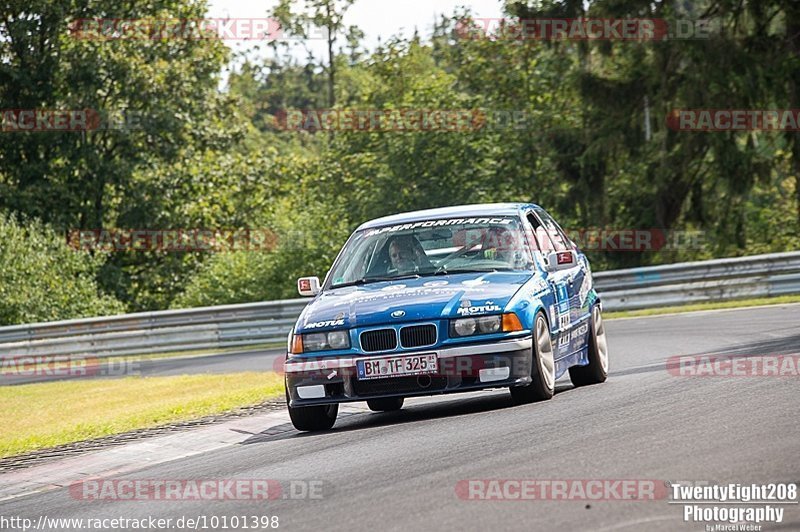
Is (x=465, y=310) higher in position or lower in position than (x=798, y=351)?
higher

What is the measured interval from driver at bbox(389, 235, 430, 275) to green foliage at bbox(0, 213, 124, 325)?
21.8 metres

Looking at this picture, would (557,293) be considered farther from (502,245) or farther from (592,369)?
(592,369)

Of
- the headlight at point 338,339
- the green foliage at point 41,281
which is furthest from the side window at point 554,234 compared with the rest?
the green foliage at point 41,281

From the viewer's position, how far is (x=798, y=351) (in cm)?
1188

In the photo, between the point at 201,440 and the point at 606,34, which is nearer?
the point at 201,440

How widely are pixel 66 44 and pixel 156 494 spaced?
34.7 metres

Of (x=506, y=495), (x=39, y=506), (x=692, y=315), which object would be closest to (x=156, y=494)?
(x=39, y=506)

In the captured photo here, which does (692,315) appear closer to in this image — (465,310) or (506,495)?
(465,310)

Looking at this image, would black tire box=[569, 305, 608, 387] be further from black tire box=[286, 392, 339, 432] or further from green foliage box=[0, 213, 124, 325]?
green foliage box=[0, 213, 124, 325]

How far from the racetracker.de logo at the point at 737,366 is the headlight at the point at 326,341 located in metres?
3.15

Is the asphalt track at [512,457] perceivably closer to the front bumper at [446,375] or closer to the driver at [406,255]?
the front bumper at [446,375]

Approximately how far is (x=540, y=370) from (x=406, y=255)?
1.71 meters

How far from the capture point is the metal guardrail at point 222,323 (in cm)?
2327

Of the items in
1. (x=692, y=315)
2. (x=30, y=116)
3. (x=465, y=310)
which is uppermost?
(x=30, y=116)
